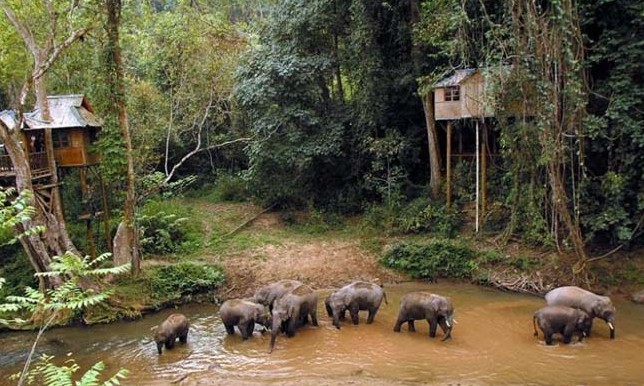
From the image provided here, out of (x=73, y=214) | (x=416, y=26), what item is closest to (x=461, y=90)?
(x=416, y=26)

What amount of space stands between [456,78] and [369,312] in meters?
7.97

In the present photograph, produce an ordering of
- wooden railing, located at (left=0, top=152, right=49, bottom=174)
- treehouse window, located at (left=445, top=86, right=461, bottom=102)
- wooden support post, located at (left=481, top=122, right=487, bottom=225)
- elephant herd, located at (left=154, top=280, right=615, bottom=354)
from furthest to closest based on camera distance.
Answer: treehouse window, located at (left=445, top=86, right=461, bottom=102) → wooden support post, located at (left=481, top=122, right=487, bottom=225) → wooden railing, located at (left=0, top=152, right=49, bottom=174) → elephant herd, located at (left=154, top=280, right=615, bottom=354)

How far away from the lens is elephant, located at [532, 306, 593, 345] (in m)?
10.8

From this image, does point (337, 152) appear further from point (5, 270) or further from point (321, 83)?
point (5, 270)

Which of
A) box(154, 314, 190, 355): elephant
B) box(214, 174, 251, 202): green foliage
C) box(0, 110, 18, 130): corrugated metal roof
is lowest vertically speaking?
box(154, 314, 190, 355): elephant

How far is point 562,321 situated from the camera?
10789 millimetres

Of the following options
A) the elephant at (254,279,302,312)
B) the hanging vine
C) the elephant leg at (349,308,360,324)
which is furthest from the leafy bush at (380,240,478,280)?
the elephant at (254,279,302,312)

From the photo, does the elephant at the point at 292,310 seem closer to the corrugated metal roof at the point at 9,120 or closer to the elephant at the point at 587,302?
the elephant at the point at 587,302

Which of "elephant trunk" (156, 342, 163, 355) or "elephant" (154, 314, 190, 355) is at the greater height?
"elephant" (154, 314, 190, 355)

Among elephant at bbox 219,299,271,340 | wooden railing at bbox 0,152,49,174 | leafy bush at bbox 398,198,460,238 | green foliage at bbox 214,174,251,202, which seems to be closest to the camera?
elephant at bbox 219,299,271,340

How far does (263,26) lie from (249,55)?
186 centimetres

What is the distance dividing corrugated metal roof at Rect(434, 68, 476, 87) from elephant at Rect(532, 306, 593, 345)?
7924mm

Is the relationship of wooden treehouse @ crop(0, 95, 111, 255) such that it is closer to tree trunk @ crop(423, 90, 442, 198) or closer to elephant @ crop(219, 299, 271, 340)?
elephant @ crop(219, 299, 271, 340)

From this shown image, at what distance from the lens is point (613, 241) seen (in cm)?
1470
